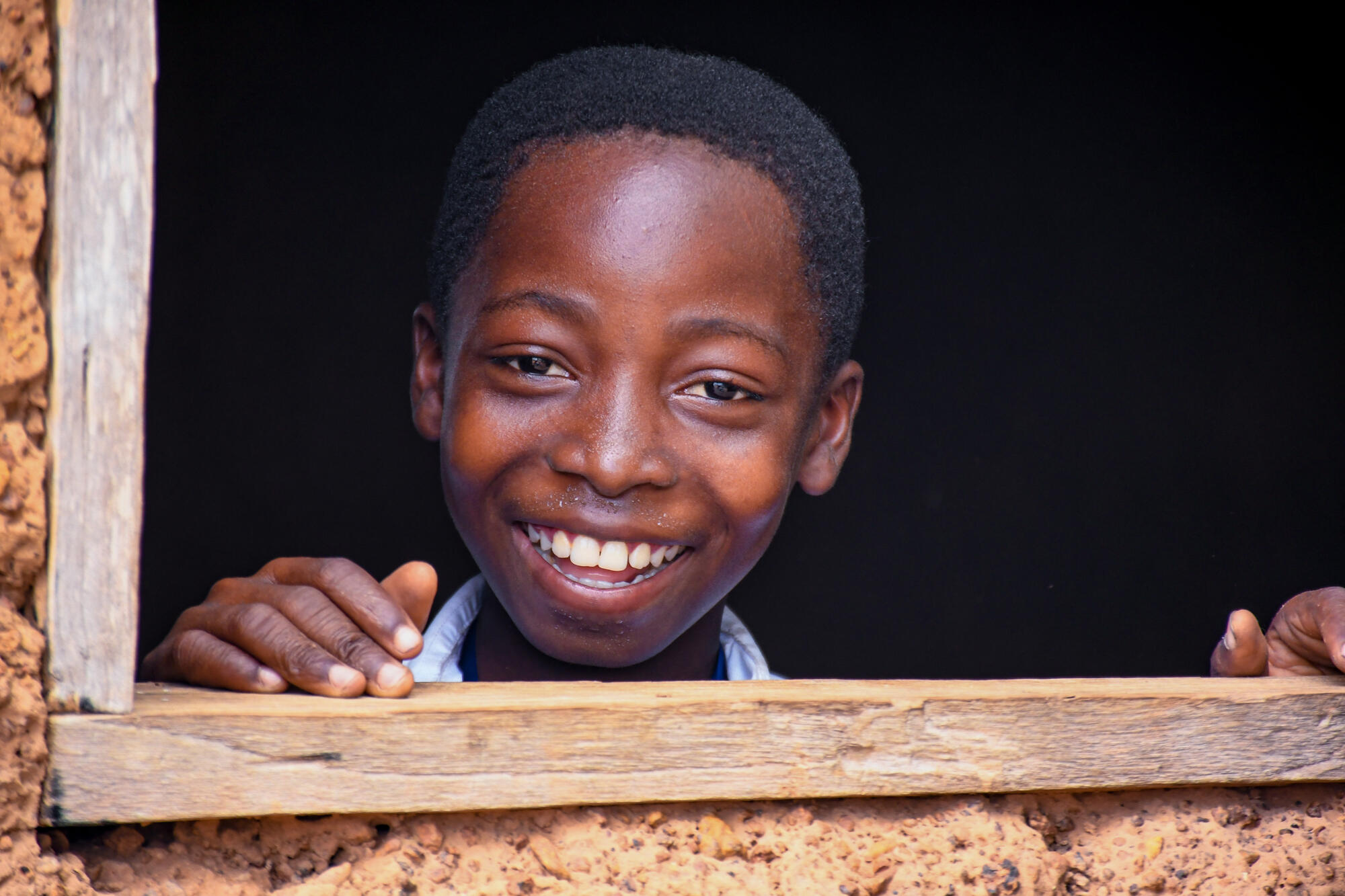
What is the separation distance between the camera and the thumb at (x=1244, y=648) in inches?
63.4

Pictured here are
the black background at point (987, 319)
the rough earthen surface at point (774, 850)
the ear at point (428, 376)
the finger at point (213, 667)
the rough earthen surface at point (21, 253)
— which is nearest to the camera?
the rough earthen surface at point (21, 253)

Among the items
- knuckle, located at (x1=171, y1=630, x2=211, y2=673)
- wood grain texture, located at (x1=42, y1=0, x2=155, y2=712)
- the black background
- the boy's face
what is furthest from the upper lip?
the black background

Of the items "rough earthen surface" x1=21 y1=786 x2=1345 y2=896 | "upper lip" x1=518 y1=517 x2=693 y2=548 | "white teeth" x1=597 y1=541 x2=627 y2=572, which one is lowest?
"rough earthen surface" x1=21 y1=786 x2=1345 y2=896

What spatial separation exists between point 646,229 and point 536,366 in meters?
0.25

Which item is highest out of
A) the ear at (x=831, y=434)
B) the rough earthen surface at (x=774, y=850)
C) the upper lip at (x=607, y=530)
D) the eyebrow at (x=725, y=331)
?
the eyebrow at (x=725, y=331)

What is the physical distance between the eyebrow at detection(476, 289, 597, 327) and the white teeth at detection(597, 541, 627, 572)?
0.32 meters

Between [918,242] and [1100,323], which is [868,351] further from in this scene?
[1100,323]

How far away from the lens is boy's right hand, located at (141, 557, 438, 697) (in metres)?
1.21

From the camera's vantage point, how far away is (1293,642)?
1730mm

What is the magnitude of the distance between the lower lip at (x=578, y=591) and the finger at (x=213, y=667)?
55 centimetres

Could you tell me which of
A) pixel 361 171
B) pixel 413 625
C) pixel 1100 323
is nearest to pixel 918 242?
pixel 1100 323

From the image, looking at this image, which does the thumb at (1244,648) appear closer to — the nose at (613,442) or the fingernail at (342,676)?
the nose at (613,442)

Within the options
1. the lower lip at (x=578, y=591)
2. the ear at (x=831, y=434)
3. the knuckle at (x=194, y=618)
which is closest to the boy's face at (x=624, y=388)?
the lower lip at (x=578, y=591)

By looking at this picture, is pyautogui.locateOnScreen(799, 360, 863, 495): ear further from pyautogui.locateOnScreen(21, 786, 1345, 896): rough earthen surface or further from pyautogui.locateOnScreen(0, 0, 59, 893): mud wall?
pyautogui.locateOnScreen(0, 0, 59, 893): mud wall
